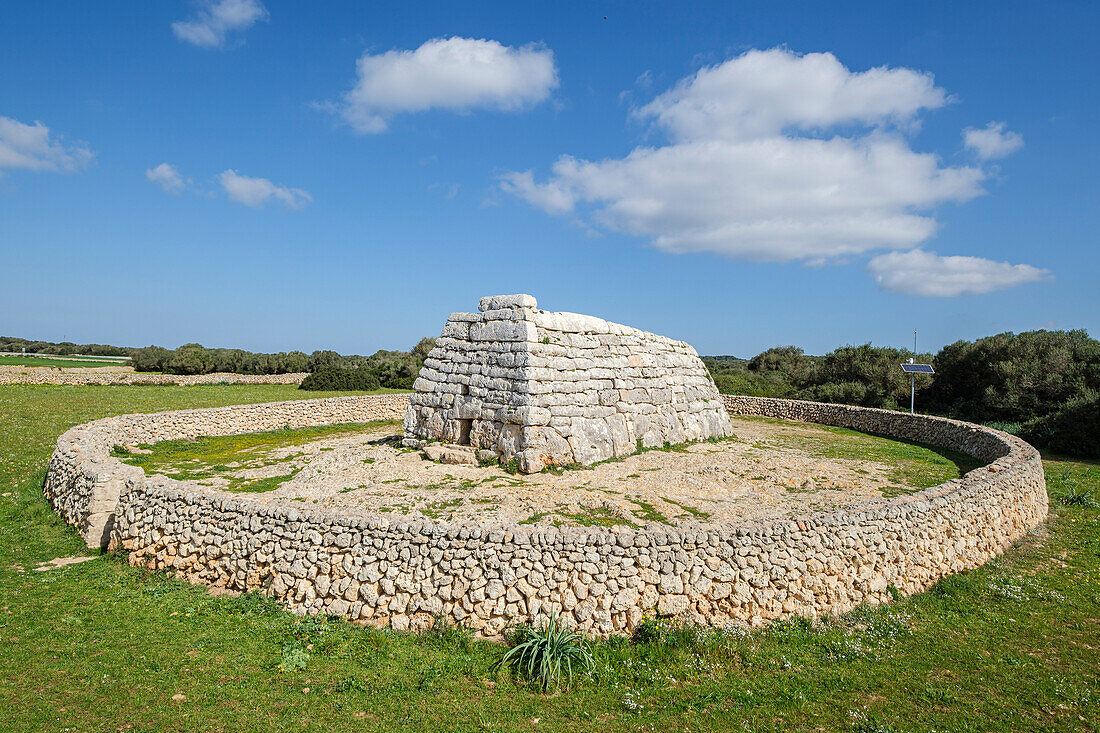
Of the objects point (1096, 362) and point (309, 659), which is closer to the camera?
point (309, 659)

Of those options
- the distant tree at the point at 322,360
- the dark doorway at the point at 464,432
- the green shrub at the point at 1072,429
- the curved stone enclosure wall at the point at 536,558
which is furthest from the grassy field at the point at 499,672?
the distant tree at the point at 322,360

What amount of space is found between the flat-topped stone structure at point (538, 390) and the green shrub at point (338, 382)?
21.6 meters

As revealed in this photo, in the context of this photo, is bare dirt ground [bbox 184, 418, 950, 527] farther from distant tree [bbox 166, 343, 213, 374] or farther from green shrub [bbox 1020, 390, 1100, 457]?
distant tree [bbox 166, 343, 213, 374]

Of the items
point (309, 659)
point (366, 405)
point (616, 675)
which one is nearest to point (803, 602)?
point (616, 675)

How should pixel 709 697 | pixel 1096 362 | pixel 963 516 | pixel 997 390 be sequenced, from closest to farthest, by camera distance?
pixel 709 697
pixel 963 516
pixel 1096 362
pixel 997 390

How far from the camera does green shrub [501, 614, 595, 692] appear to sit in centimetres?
555

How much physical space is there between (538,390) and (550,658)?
677cm

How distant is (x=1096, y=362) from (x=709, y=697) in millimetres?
27684

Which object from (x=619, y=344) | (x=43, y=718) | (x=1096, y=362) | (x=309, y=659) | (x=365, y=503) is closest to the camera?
(x=43, y=718)

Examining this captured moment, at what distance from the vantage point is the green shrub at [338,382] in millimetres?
32844

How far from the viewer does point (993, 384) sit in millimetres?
26297

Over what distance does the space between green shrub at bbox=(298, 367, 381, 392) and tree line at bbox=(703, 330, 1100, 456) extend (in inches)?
885

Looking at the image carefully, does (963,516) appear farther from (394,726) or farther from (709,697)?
(394,726)

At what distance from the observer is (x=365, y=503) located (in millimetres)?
9336
